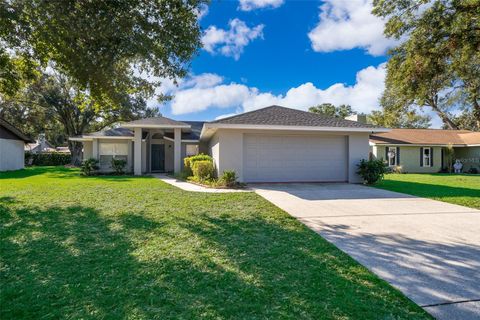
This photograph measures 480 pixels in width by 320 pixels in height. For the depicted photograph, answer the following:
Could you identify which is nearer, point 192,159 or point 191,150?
point 192,159

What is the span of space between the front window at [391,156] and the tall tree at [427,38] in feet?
39.3

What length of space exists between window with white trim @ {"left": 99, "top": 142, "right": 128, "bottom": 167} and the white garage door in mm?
11237

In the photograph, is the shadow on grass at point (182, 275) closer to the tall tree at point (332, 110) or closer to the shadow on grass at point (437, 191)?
the shadow on grass at point (437, 191)

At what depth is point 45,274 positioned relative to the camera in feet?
11.8

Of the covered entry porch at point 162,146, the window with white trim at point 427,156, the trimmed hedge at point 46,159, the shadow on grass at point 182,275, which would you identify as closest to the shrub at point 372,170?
the shadow on grass at point 182,275

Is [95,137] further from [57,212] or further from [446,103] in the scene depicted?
[446,103]

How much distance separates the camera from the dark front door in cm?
2114

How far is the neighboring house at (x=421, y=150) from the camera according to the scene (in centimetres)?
2348

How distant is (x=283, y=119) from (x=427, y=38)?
616 cm

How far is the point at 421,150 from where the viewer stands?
2428 cm

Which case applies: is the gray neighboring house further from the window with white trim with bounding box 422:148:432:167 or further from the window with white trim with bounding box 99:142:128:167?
the window with white trim with bounding box 422:148:432:167

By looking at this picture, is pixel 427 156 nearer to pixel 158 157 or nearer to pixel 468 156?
pixel 468 156

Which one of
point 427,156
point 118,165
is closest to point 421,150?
point 427,156

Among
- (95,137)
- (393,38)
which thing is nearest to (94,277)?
(393,38)
